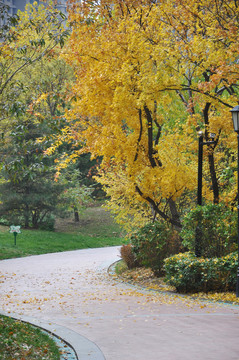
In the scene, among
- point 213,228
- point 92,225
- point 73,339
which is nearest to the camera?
point 73,339

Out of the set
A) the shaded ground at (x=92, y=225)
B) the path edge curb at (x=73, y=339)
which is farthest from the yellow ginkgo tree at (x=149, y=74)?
the shaded ground at (x=92, y=225)

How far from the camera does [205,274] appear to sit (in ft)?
36.0

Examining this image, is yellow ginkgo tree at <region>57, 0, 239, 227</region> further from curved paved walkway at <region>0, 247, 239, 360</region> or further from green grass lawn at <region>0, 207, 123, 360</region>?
green grass lawn at <region>0, 207, 123, 360</region>

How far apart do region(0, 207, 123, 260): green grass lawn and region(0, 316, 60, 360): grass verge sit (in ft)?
46.4

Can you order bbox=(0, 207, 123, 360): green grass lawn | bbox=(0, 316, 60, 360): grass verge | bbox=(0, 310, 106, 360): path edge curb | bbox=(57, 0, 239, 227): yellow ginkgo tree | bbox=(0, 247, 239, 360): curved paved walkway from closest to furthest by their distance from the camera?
bbox=(0, 316, 60, 360): grass verge, bbox=(0, 207, 123, 360): green grass lawn, bbox=(0, 310, 106, 360): path edge curb, bbox=(0, 247, 239, 360): curved paved walkway, bbox=(57, 0, 239, 227): yellow ginkgo tree

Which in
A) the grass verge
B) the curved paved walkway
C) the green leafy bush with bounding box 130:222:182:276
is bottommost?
the curved paved walkway

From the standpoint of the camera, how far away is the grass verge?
590cm

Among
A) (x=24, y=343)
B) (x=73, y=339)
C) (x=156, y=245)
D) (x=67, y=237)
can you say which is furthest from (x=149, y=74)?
(x=67, y=237)

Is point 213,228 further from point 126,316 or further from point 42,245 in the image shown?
point 42,245

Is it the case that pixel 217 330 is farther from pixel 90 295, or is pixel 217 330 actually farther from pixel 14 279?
pixel 14 279

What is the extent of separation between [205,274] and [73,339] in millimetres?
4679

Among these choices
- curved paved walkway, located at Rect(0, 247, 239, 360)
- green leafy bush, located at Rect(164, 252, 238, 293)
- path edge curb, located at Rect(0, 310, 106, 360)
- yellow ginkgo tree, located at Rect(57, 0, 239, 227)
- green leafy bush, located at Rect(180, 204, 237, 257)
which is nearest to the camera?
path edge curb, located at Rect(0, 310, 106, 360)

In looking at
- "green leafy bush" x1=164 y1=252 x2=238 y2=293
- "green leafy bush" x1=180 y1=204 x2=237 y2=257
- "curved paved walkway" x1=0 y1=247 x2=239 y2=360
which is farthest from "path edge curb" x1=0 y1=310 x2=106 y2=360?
"green leafy bush" x1=180 y1=204 x2=237 y2=257

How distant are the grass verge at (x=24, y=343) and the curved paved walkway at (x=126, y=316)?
0.72 m
